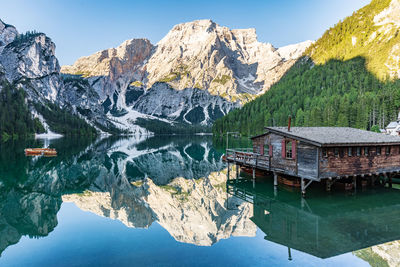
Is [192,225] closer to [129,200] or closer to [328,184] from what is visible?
[129,200]

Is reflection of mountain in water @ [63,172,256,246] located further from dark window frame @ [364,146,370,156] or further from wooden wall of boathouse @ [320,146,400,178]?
dark window frame @ [364,146,370,156]

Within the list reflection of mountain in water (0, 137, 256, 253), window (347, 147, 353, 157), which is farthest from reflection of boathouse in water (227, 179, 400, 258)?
window (347, 147, 353, 157)

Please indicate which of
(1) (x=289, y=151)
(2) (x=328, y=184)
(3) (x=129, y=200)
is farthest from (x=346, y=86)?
(3) (x=129, y=200)

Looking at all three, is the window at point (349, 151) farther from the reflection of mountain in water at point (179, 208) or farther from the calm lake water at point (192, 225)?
the reflection of mountain in water at point (179, 208)

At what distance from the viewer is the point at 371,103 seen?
319 feet

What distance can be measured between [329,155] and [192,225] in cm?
1596

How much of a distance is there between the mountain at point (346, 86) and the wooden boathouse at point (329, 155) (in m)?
72.3

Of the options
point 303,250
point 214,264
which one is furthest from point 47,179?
point 303,250

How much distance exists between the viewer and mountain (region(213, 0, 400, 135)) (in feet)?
322

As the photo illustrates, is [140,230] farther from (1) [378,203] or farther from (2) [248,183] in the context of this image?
(1) [378,203]

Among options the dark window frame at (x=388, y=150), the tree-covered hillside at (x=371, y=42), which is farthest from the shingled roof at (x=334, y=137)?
the tree-covered hillside at (x=371, y=42)

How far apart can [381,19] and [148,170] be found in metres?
199

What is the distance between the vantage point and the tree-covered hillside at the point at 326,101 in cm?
9562

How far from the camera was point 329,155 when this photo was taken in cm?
2666
